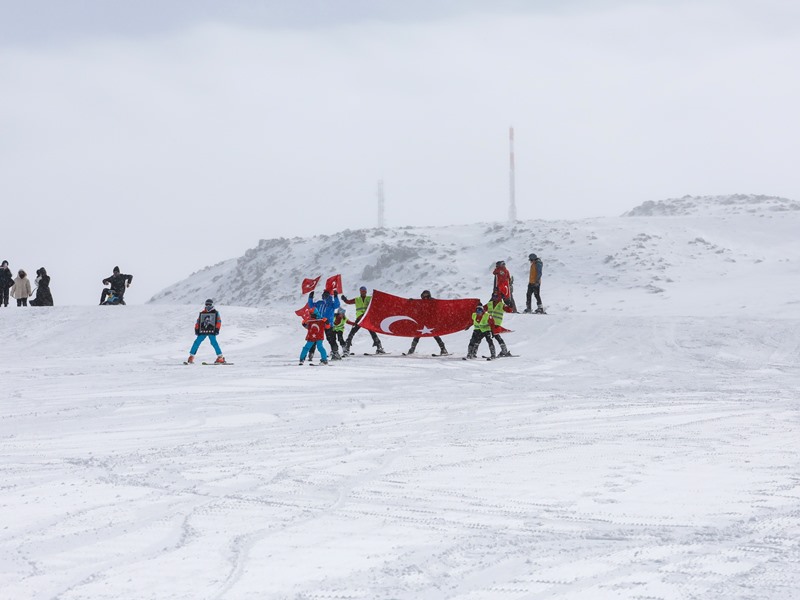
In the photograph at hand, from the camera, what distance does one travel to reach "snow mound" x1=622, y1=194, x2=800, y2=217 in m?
50.4

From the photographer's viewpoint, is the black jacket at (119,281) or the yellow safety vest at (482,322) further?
the black jacket at (119,281)

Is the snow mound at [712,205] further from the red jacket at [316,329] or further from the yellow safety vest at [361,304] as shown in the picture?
the red jacket at [316,329]

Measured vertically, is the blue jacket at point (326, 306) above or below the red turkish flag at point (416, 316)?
above

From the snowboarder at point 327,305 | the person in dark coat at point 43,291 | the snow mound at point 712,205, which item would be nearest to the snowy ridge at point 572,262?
the snow mound at point 712,205

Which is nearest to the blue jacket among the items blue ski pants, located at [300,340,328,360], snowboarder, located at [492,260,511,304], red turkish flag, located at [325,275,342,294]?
red turkish flag, located at [325,275,342,294]

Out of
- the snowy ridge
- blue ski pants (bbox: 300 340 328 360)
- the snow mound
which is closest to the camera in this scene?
blue ski pants (bbox: 300 340 328 360)

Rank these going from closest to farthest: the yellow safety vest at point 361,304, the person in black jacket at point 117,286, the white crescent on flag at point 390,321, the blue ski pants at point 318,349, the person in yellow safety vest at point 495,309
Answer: the blue ski pants at point 318,349
the person in yellow safety vest at point 495,309
the yellow safety vest at point 361,304
the white crescent on flag at point 390,321
the person in black jacket at point 117,286

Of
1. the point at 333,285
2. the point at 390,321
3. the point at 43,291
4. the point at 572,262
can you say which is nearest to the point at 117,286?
the point at 43,291

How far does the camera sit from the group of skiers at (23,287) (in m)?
28.0

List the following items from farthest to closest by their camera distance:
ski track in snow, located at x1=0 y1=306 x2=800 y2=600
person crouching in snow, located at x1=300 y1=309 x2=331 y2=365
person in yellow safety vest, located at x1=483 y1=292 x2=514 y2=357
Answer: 1. person in yellow safety vest, located at x1=483 y1=292 x2=514 y2=357
2. person crouching in snow, located at x1=300 y1=309 x2=331 y2=365
3. ski track in snow, located at x1=0 y1=306 x2=800 y2=600

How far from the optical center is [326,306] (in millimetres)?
16547

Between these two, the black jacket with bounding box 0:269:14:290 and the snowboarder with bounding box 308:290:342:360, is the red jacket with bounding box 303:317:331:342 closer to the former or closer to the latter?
the snowboarder with bounding box 308:290:342:360

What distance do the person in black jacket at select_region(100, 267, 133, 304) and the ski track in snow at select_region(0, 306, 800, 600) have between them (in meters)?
11.6

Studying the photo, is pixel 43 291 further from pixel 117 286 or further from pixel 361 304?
pixel 361 304
